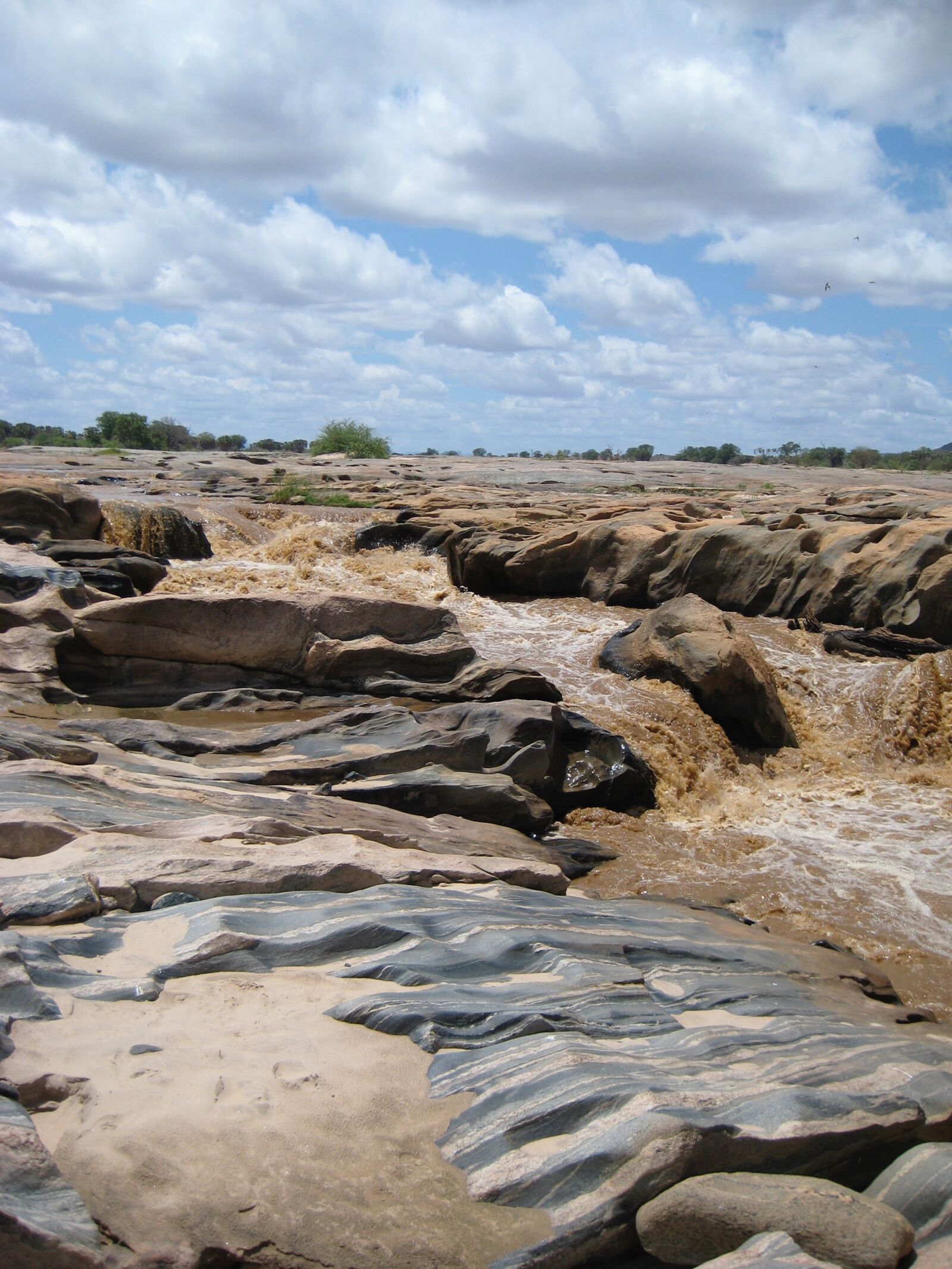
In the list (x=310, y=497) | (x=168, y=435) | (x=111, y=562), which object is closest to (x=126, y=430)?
(x=168, y=435)

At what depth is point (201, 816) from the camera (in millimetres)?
5387

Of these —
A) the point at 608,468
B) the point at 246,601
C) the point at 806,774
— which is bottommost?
the point at 806,774

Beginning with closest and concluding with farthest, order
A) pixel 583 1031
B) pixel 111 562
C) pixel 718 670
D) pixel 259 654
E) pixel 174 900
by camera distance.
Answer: pixel 583 1031 → pixel 174 900 → pixel 259 654 → pixel 718 670 → pixel 111 562

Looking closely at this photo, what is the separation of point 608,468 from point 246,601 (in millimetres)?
41501

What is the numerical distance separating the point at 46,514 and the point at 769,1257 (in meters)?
15.7

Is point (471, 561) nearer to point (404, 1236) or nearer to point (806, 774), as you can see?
point (806, 774)

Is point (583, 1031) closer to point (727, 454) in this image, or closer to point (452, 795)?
point (452, 795)

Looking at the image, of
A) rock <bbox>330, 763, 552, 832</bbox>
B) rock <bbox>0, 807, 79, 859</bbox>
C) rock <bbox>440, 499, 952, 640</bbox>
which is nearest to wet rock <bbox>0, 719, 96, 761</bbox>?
rock <bbox>0, 807, 79, 859</bbox>

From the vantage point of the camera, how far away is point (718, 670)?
10219 millimetres

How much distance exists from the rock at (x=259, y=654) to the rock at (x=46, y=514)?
6344mm

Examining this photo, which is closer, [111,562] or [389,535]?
[111,562]

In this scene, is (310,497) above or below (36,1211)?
above

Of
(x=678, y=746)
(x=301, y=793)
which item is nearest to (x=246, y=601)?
(x=301, y=793)

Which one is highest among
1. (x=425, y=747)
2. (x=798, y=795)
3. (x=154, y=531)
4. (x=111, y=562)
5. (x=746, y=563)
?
(x=746, y=563)
